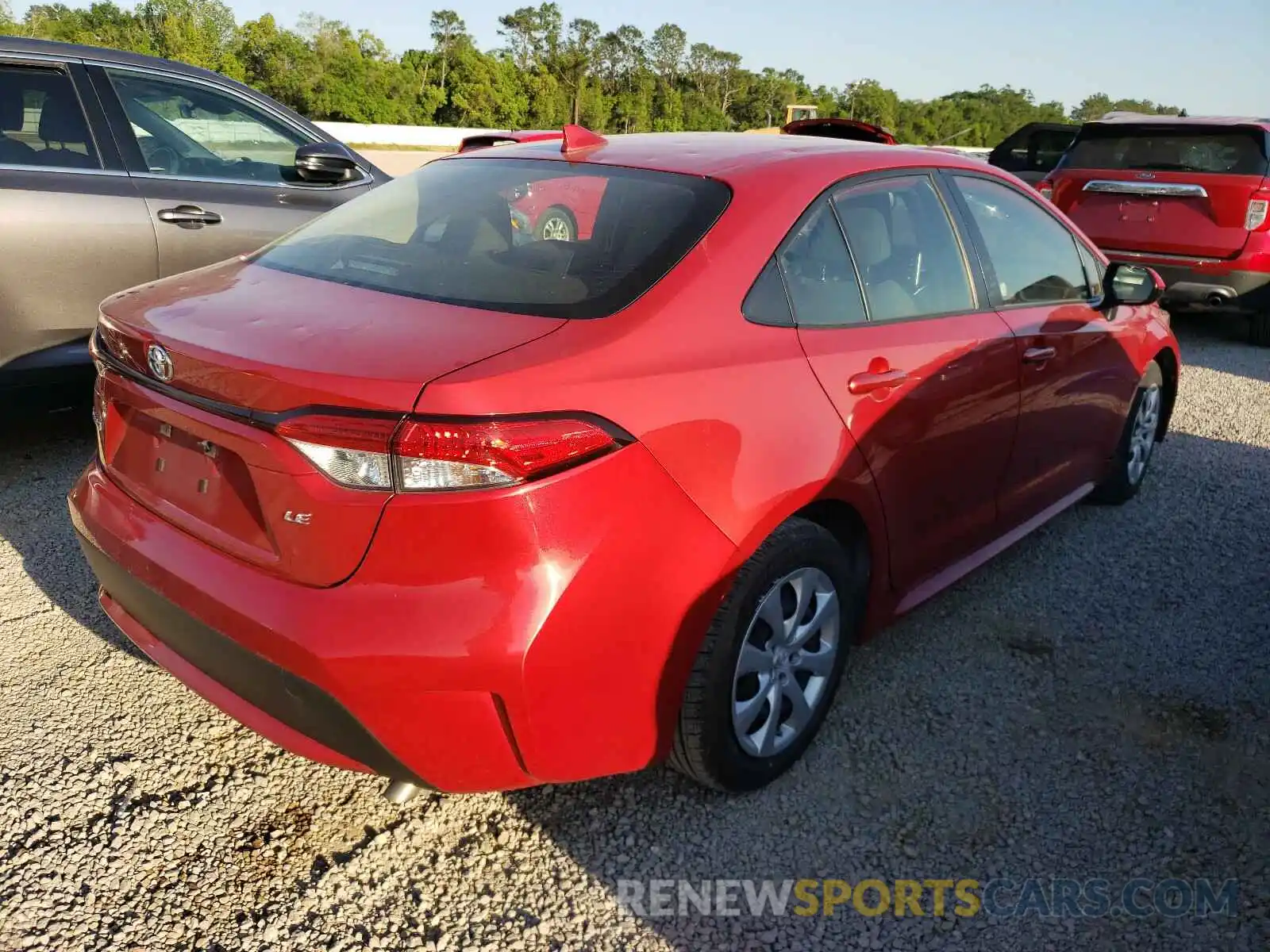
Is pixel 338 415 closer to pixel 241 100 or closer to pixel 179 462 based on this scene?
pixel 179 462

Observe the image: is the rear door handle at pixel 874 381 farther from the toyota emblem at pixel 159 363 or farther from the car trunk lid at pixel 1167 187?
the car trunk lid at pixel 1167 187

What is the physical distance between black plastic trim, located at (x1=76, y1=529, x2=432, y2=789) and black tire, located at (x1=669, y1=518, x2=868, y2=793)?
0.62 metres

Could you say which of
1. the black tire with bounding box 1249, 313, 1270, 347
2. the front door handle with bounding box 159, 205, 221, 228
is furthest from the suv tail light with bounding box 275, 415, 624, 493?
the black tire with bounding box 1249, 313, 1270, 347

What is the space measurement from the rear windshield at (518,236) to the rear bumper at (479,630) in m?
0.50

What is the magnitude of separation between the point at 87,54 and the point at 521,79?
2669 inches

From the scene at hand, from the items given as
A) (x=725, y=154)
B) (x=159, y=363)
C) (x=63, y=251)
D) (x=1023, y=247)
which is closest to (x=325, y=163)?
(x=63, y=251)

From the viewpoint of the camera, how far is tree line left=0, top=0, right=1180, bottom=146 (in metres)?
57.1

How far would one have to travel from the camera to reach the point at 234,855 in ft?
7.58

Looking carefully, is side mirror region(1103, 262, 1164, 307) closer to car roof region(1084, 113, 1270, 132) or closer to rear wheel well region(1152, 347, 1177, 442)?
rear wheel well region(1152, 347, 1177, 442)

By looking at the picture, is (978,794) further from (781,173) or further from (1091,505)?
(1091,505)

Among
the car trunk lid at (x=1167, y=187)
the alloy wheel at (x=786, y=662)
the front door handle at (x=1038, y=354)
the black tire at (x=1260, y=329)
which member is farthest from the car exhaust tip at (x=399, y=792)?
the black tire at (x=1260, y=329)

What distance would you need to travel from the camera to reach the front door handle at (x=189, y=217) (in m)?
4.41

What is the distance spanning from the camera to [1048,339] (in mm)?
3396

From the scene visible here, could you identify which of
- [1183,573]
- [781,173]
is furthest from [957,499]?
[1183,573]
